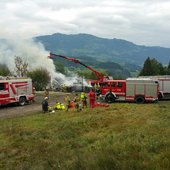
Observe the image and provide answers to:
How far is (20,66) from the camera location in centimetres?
10706

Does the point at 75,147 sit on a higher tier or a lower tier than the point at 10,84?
lower

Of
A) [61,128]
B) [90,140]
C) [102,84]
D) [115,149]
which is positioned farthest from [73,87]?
[115,149]

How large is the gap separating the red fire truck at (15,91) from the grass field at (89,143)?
1079 centimetres

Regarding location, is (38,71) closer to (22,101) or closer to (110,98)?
(22,101)

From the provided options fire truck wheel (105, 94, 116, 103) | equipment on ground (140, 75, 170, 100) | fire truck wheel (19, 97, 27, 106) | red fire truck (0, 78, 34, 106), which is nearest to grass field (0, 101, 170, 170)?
red fire truck (0, 78, 34, 106)

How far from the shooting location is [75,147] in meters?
16.5

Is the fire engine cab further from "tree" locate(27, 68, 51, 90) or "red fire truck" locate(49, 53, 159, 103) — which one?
"tree" locate(27, 68, 51, 90)

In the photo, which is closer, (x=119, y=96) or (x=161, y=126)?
(x=161, y=126)

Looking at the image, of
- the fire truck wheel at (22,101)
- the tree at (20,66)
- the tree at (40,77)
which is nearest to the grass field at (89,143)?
the fire truck wheel at (22,101)

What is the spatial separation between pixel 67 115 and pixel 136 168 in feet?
60.9

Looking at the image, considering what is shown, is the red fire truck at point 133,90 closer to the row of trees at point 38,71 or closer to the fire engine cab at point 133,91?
the fire engine cab at point 133,91

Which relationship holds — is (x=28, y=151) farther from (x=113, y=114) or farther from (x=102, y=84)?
(x=102, y=84)

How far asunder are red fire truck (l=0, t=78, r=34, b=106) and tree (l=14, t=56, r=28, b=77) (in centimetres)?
6344

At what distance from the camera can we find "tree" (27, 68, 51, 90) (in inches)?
3607
